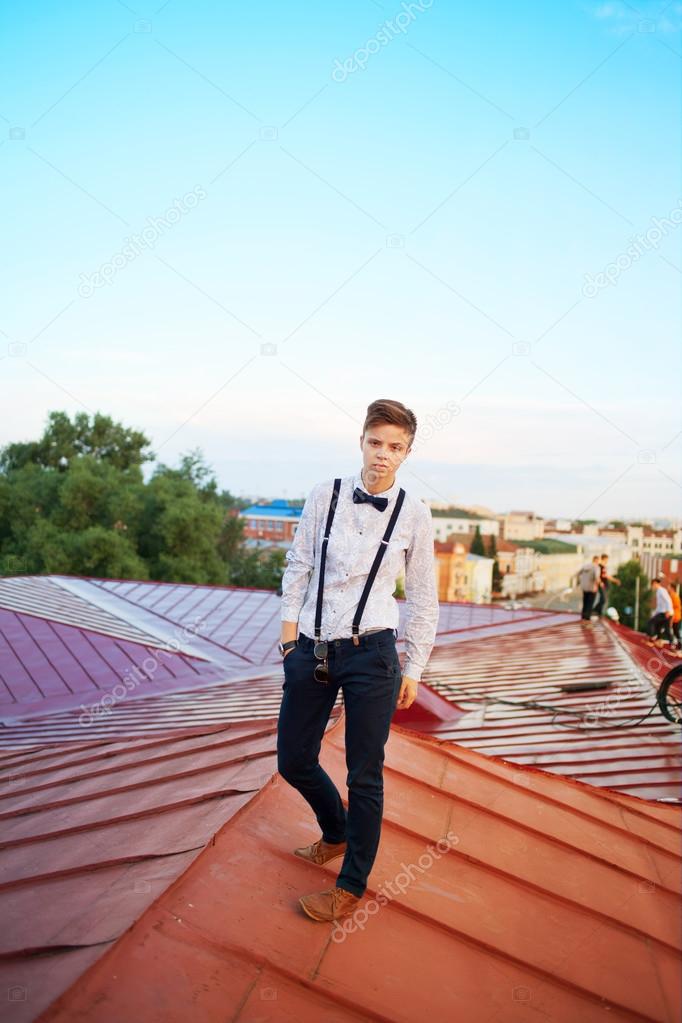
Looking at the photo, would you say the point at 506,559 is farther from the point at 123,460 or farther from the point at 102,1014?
the point at 102,1014

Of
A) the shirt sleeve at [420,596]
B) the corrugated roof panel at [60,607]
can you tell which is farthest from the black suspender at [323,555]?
the corrugated roof panel at [60,607]

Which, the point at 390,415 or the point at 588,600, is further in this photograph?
the point at 588,600

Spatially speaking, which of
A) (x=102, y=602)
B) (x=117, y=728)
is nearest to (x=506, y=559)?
(x=102, y=602)

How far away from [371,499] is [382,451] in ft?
0.47

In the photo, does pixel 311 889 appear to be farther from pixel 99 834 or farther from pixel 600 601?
pixel 600 601

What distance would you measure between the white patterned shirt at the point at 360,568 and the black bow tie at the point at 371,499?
13 millimetres

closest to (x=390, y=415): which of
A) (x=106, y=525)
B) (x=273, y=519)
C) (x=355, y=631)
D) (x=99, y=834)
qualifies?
(x=355, y=631)

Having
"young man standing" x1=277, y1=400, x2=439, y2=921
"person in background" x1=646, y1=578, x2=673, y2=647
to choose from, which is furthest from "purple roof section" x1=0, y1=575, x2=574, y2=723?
"young man standing" x1=277, y1=400, x2=439, y2=921

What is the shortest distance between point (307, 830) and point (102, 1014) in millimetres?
1026

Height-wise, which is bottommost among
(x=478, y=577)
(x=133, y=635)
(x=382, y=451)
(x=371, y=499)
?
(x=133, y=635)

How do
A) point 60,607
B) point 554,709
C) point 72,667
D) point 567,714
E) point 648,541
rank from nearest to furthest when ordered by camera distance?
point 567,714 → point 554,709 → point 72,667 → point 60,607 → point 648,541

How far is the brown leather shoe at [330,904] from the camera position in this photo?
7.21ft

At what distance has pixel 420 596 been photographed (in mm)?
2516

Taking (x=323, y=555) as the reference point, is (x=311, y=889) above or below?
below
